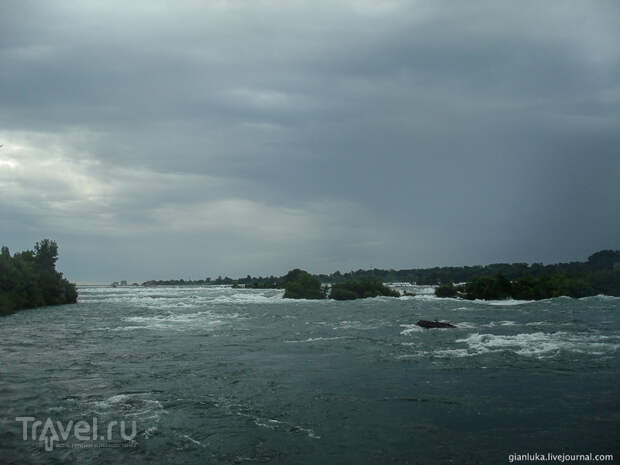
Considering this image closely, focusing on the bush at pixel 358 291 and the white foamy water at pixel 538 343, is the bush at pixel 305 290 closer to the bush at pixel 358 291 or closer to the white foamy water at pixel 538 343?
the bush at pixel 358 291

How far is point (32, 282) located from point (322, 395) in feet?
223

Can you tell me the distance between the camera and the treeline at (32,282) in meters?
64.3

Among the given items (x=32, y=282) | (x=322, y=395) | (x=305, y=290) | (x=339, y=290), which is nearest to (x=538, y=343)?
(x=322, y=395)

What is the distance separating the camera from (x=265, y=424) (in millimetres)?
13406

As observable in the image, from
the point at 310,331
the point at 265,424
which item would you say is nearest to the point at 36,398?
the point at 265,424

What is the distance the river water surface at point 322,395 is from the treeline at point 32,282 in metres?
38.4

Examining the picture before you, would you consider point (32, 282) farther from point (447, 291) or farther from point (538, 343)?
point (538, 343)

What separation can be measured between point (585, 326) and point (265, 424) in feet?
92.8

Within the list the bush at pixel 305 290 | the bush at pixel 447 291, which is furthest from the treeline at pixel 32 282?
the bush at pixel 447 291

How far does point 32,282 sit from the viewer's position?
70.8 metres

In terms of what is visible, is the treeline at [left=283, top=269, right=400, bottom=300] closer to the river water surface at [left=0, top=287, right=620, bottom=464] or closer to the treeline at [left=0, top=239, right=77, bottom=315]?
the treeline at [left=0, top=239, right=77, bottom=315]

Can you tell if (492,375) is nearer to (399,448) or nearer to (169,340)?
(399,448)

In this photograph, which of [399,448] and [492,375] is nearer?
[399,448]

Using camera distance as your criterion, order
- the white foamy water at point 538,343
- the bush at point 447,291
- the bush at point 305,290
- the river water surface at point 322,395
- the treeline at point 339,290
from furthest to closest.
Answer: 1. the bush at point 305,290
2. the treeline at point 339,290
3. the bush at point 447,291
4. the white foamy water at point 538,343
5. the river water surface at point 322,395
